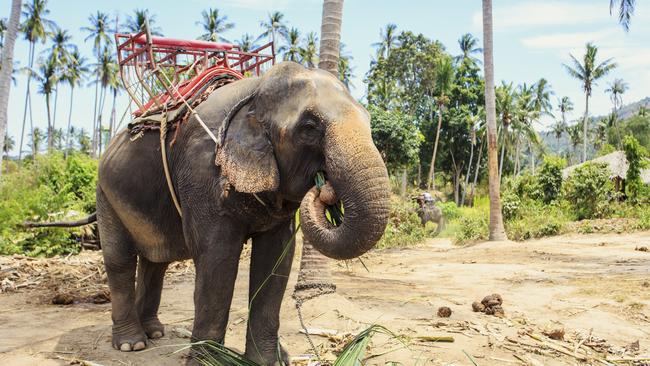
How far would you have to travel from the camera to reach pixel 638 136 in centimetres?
6188

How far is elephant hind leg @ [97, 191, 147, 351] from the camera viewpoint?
501 centimetres

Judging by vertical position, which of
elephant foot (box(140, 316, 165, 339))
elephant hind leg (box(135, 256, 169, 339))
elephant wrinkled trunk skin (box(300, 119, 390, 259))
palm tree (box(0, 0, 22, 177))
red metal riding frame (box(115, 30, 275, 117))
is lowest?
elephant foot (box(140, 316, 165, 339))

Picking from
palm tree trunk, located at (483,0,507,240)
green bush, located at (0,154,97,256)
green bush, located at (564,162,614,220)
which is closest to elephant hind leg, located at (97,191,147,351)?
green bush, located at (0,154,97,256)

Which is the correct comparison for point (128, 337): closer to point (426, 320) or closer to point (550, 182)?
point (426, 320)

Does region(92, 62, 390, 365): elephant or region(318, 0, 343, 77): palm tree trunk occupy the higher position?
region(318, 0, 343, 77): palm tree trunk

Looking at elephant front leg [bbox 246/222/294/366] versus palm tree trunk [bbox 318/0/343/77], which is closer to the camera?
elephant front leg [bbox 246/222/294/366]

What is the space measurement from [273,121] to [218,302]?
1.26 meters

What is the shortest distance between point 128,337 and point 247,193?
2.14 metres

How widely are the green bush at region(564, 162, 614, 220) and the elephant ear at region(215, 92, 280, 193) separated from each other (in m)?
22.9

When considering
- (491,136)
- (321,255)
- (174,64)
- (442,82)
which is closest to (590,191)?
(491,136)

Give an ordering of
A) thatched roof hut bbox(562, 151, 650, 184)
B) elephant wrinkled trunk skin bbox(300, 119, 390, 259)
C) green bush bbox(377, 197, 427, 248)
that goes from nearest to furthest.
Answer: elephant wrinkled trunk skin bbox(300, 119, 390, 259)
green bush bbox(377, 197, 427, 248)
thatched roof hut bbox(562, 151, 650, 184)

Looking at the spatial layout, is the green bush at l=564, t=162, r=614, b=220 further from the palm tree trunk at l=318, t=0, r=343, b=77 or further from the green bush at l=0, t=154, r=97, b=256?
the palm tree trunk at l=318, t=0, r=343, b=77

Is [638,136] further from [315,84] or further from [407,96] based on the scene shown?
[315,84]

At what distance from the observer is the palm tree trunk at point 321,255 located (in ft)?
23.1
